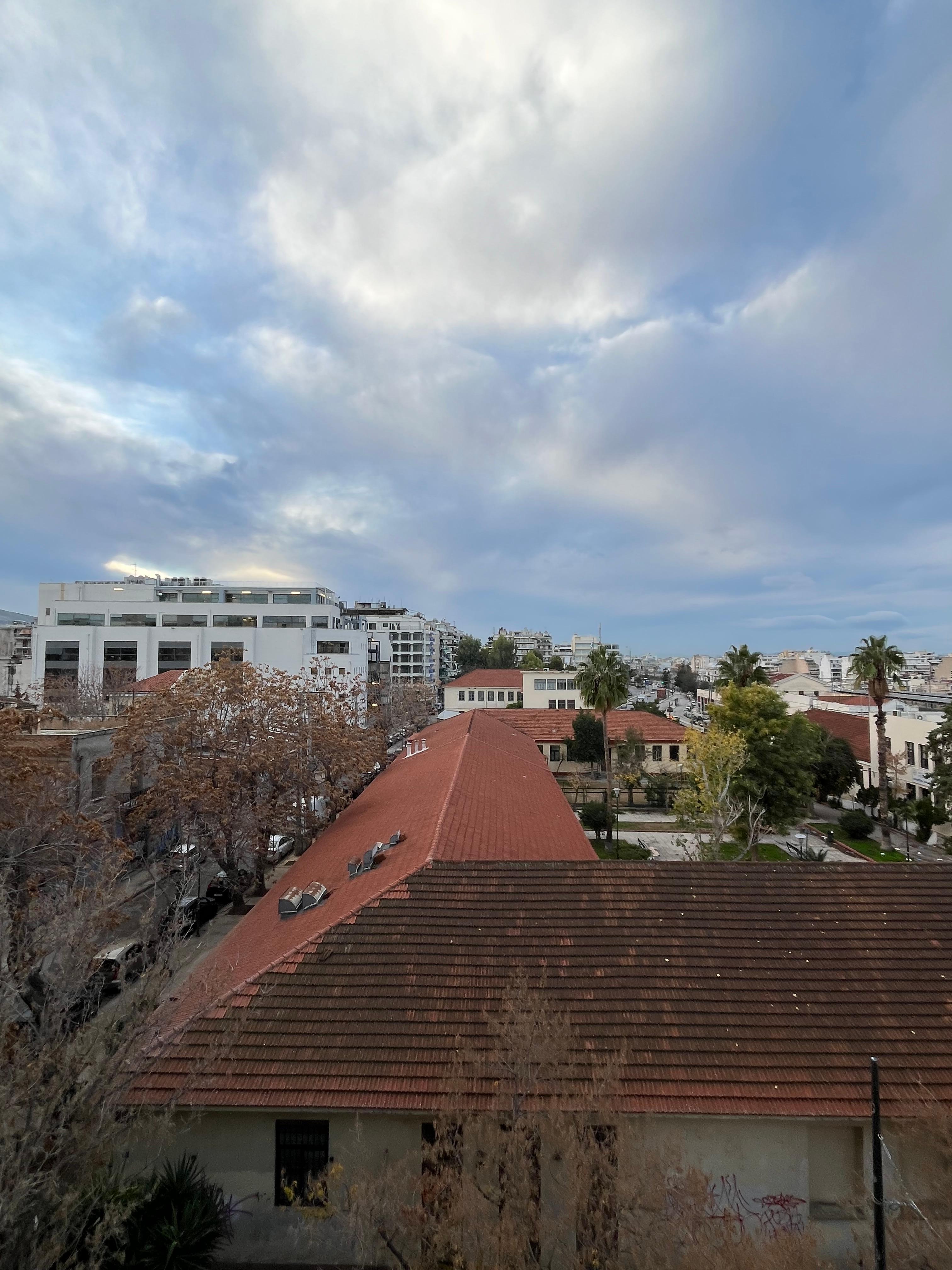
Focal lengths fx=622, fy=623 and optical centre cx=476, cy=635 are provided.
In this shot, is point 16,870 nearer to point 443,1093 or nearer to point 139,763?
point 139,763

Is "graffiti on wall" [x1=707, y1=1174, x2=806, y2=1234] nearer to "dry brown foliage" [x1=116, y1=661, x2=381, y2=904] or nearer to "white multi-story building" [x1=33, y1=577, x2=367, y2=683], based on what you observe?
"dry brown foliage" [x1=116, y1=661, x2=381, y2=904]

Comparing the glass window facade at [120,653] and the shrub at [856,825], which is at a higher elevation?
the glass window facade at [120,653]

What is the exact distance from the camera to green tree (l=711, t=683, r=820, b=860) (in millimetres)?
27312

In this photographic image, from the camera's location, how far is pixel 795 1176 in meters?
8.54

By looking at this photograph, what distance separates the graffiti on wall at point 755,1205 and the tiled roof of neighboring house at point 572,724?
36.1 metres

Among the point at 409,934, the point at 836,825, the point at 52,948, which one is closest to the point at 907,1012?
the point at 409,934

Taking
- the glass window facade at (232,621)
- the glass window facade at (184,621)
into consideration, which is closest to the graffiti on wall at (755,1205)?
the glass window facade at (232,621)

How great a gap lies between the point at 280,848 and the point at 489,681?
4950cm

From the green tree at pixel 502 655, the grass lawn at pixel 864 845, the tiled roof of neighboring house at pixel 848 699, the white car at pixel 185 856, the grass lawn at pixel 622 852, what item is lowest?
the grass lawn at pixel 864 845

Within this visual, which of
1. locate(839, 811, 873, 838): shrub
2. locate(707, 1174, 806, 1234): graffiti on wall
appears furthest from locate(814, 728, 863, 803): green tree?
locate(707, 1174, 806, 1234): graffiti on wall

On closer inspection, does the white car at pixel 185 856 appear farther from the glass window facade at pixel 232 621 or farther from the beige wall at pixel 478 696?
the beige wall at pixel 478 696

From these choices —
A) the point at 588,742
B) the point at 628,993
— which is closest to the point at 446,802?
the point at 628,993

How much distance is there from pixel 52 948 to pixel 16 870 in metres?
8.04

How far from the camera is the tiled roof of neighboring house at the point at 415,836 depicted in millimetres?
11922
